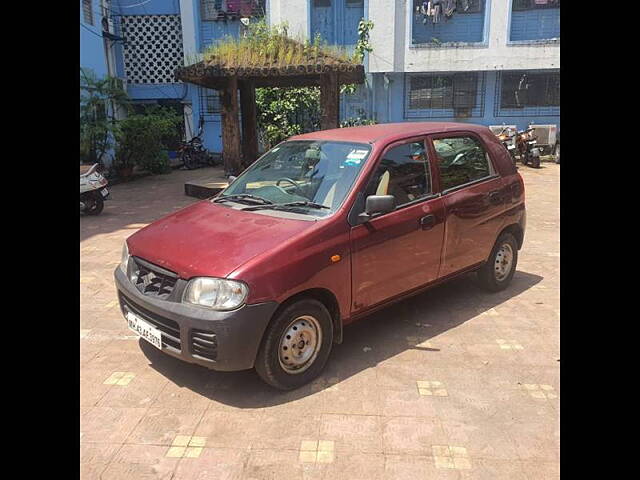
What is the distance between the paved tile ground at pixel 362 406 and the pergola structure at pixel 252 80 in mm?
6804

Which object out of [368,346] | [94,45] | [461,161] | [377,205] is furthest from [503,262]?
[94,45]

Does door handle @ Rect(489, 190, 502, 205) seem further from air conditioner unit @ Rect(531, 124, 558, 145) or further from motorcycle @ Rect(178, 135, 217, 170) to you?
air conditioner unit @ Rect(531, 124, 558, 145)

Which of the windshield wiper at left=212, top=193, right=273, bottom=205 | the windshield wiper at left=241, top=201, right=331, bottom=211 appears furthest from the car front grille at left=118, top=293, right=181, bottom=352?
the windshield wiper at left=212, top=193, right=273, bottom=205

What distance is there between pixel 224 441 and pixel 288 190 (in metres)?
1.89

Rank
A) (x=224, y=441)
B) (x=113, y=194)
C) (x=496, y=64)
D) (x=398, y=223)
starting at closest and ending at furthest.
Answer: (x=224, y=441) < (x=398, y=223) < (x=113, y=194) < (x=496, y=64)

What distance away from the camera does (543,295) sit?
16.6 ft

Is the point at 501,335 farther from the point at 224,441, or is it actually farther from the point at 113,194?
the point at 113,194

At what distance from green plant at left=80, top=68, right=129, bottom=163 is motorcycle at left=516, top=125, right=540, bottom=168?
41.6 ft

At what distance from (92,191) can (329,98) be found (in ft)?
17.4

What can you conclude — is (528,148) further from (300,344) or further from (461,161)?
(300,344)

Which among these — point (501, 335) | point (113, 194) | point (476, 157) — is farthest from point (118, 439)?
point (113, 194)

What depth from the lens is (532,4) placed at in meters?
17.2

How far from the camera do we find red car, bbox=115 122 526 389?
9.74 feet

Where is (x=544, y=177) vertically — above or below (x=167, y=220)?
below
